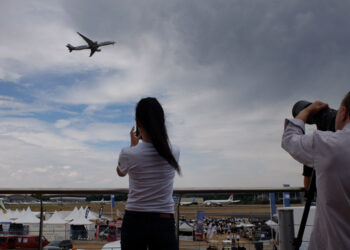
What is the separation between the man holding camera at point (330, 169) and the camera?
888mm

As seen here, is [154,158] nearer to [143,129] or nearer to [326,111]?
[143,129]

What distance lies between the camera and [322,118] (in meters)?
1.03

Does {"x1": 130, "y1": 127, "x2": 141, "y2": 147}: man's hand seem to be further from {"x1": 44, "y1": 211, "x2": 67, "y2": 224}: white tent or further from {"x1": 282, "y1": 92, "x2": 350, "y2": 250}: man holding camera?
{"x1": 44, "y1": 211, "x2": 67, "y2": 224}: white tent

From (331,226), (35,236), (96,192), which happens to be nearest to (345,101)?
(331,226)

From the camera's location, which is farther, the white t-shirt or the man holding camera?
the white t-shirt

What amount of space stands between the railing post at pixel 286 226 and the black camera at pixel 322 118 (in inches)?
46.5

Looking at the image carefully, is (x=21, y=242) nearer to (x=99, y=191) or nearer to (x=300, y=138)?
(x=99, y=191)

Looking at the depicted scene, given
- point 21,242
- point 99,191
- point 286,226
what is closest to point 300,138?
point 286,226

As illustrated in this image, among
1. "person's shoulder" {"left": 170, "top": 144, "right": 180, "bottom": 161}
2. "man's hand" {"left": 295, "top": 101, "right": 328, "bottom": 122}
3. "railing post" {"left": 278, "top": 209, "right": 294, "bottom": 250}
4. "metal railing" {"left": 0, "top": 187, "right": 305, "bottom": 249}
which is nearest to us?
"man's hand" {"left": 295, "top": 101, "right": 328, "bottom": 122}

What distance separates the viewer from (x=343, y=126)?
958 millimetres

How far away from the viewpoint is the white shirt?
886 millimetres

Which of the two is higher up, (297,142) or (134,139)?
(134,139)

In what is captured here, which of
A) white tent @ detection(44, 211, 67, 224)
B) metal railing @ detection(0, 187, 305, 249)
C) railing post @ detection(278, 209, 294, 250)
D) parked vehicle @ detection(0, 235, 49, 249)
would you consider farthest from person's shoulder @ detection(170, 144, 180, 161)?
white tent @ detection(44, 211, 67, 224)

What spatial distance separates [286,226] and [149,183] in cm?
115
